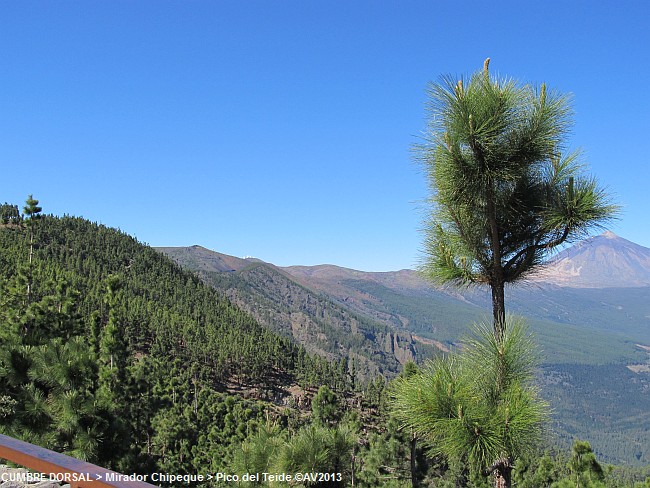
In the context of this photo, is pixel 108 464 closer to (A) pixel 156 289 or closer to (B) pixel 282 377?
(B) pixel 282 377

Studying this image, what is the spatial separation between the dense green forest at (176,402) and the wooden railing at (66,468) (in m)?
2.32

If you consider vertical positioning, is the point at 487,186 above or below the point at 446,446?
above

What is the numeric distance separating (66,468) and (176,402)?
54.5 meters

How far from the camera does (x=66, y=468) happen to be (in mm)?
2445

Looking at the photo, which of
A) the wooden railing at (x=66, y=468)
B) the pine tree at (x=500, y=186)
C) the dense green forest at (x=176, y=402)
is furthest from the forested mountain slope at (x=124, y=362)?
the pine tree at (x=500, y=186)

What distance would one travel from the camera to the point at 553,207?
4.03 meters

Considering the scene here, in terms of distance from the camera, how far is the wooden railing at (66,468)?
2.30 m

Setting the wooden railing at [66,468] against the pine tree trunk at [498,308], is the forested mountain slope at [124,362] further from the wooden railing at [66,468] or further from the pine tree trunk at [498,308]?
the pine tree trunk at [498,308]

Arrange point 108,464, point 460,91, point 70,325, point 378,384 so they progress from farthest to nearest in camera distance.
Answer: point 378,384
point 70,325
point 108,464
point 460,91

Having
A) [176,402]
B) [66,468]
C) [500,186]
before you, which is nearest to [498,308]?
[500,186]

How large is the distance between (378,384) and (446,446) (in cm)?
6662

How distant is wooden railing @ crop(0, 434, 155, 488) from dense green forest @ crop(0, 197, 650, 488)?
2321 millimetres

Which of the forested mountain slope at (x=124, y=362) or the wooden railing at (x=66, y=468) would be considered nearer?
the wooden railing at (x=66, y=468)

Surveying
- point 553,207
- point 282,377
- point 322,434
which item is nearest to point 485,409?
point 553,207
